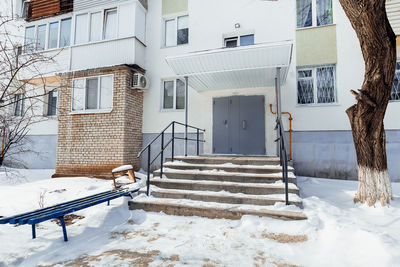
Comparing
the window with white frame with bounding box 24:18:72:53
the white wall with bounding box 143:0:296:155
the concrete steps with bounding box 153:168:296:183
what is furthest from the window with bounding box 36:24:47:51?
the concrete steps with bounding box 153:168:296:183

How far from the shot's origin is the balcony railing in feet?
28.5

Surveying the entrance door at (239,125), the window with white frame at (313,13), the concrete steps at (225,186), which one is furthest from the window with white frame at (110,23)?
the window with white frame at (313,13)

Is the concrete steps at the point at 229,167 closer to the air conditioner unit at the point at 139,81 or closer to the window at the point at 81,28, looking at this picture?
the air conditioner unit at the point at 139,81

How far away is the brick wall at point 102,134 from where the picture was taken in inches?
289

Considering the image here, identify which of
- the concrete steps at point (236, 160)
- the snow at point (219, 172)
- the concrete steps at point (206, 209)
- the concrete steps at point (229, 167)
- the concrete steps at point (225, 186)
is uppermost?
the concrete steps at point (236, 160)

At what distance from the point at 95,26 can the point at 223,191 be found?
7828 millimetres

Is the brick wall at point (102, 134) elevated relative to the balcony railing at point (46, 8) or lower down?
lower down

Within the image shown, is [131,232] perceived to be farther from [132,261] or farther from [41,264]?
[41,264]

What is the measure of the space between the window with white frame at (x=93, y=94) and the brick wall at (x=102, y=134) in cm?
19

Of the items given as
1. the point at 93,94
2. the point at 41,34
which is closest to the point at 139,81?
the point at 93,94

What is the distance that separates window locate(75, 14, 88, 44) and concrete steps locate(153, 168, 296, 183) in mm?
6568

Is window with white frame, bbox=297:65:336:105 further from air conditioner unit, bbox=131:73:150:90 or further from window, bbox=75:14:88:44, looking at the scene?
window, bbox=75:14:88:44

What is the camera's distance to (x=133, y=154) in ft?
25.3

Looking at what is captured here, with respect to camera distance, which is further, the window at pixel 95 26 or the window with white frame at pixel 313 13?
the window at pixel 95 26
